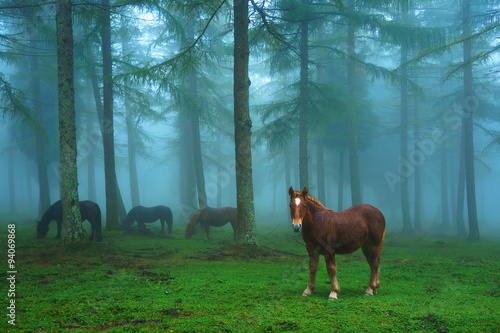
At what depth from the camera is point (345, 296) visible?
5762 mm

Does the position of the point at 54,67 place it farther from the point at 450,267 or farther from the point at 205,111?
the point at 450,267

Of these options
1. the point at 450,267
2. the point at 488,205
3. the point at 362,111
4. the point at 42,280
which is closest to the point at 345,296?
the point at 450,267

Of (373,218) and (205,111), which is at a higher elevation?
(205,111)

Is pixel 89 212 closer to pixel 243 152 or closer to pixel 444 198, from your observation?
pixel 243 152

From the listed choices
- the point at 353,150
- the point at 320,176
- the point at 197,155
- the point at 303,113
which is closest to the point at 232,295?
the point at 303,113

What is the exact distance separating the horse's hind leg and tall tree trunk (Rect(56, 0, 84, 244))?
25.6 ft

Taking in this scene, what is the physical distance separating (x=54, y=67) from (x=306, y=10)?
56.8 feet

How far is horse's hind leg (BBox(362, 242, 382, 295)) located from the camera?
5956 mm

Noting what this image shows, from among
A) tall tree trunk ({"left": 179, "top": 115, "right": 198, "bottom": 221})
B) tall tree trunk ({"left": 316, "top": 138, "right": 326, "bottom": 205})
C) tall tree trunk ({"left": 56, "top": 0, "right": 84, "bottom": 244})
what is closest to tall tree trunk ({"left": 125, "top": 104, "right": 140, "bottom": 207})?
tall tree trunk ({"left": 179, "top": 115, "right": 198, "bottom": 221})

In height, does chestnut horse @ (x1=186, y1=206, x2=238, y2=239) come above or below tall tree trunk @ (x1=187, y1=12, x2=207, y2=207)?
below

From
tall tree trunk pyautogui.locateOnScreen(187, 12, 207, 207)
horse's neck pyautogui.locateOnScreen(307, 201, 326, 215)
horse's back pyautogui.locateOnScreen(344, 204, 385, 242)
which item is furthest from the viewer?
tall tree trunk pyautogui.locateOnScreen(187, 12, 207, 207)

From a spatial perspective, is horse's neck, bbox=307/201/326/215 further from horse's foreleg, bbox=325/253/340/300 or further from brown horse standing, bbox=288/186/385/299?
horse's foreleg, bbox=325/253/340/300

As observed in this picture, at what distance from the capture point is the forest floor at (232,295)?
4.29 m

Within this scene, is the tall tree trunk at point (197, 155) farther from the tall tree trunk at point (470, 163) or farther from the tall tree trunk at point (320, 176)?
the tall tree trunk at point (470, 163)
